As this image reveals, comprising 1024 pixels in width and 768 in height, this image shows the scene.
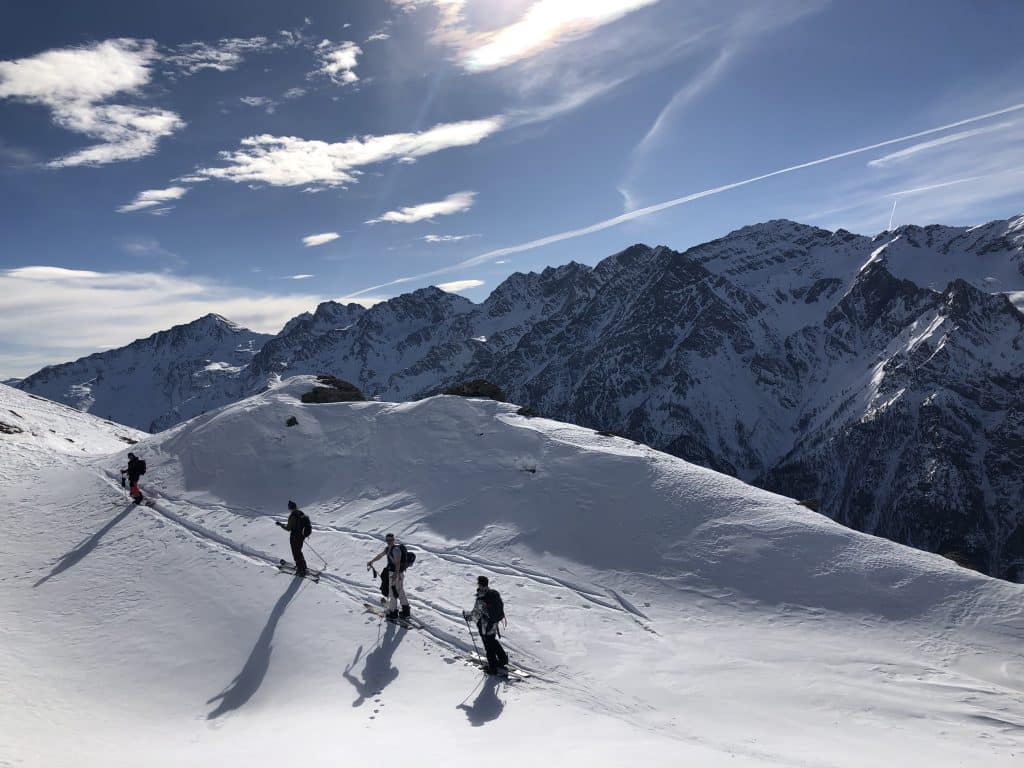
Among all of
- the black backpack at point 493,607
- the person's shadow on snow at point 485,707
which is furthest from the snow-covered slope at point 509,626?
the black backpack at point 493,607

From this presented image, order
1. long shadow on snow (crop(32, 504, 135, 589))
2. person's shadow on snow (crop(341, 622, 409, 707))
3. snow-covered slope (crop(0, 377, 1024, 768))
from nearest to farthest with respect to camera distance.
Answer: snow-covered slope (crop(0, 377, 1024, 768))
person's shadow on snow (crop(341, 622, 409, 707))
long shadow on snow (crop(32, 504, 135, 589))

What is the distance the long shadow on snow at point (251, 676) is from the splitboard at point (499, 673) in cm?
473

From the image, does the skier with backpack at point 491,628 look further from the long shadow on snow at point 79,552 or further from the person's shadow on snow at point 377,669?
the long shadow on snow at point 79,552

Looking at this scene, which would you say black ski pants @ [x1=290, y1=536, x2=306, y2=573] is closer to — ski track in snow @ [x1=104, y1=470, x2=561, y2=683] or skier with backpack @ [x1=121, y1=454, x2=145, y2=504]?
ski track in snow @ [x1=104, y1=470, x2=561, y2=683]

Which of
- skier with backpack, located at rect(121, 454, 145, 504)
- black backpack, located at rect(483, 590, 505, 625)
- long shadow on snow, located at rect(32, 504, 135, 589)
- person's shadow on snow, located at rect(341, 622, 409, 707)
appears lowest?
person's shadow on snow, located at rect(341, 622, 409, 707)

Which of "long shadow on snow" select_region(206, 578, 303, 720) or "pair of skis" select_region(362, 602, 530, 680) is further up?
"long shadow on snow" select_region(206, 578, 303, 720)

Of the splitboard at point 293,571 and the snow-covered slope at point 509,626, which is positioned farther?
the splitboard at point 293,571

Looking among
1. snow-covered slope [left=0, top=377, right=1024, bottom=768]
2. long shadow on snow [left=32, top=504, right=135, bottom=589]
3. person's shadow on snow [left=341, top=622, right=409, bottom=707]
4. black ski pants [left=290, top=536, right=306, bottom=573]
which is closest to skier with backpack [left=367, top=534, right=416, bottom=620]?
person's shadow on snow [left=341, top=622, right=409, bottom=707]

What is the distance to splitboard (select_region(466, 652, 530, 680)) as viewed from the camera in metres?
14.1

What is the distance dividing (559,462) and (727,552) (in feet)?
27.6

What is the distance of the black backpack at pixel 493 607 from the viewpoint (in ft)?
45.7

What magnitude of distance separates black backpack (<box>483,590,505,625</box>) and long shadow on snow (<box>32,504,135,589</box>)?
1490 centimetres

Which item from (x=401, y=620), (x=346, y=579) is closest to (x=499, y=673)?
(x=401, y=620)

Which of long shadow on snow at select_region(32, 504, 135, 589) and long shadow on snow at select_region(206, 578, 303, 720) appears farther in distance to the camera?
long shadow on snow at select_region(32, 504, 135, 589)
